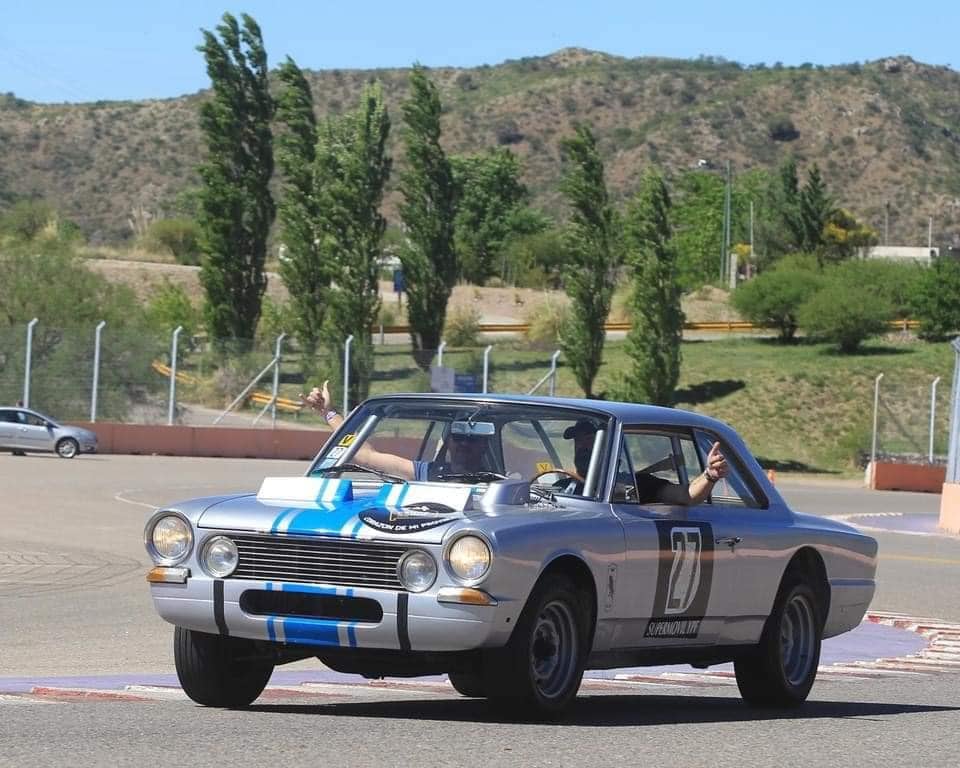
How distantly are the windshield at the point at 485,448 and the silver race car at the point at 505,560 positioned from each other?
0.01 metres

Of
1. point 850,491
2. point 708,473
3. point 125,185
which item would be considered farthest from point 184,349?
point 125,185

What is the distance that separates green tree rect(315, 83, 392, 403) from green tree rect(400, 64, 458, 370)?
1291mm

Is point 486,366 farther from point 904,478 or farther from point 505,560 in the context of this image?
point 505,560

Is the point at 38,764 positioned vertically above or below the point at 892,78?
below

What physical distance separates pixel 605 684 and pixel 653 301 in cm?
5298

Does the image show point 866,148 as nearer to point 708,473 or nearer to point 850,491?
point 850,491

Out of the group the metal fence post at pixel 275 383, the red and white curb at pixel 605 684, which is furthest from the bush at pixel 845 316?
the red and white curb at pixel 605 684

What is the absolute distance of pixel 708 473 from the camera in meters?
9.73

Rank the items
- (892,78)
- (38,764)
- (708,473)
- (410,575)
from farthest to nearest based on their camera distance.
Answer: (892,78) → (708,473) → (410,575) → (38,764)

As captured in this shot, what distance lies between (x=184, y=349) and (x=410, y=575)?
137ft

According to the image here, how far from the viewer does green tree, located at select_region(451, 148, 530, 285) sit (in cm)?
13125

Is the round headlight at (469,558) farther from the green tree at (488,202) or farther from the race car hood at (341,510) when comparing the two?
the green tree at (488,202)

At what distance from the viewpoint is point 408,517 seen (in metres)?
8.48

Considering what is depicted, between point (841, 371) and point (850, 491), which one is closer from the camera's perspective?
point (850, 491)
